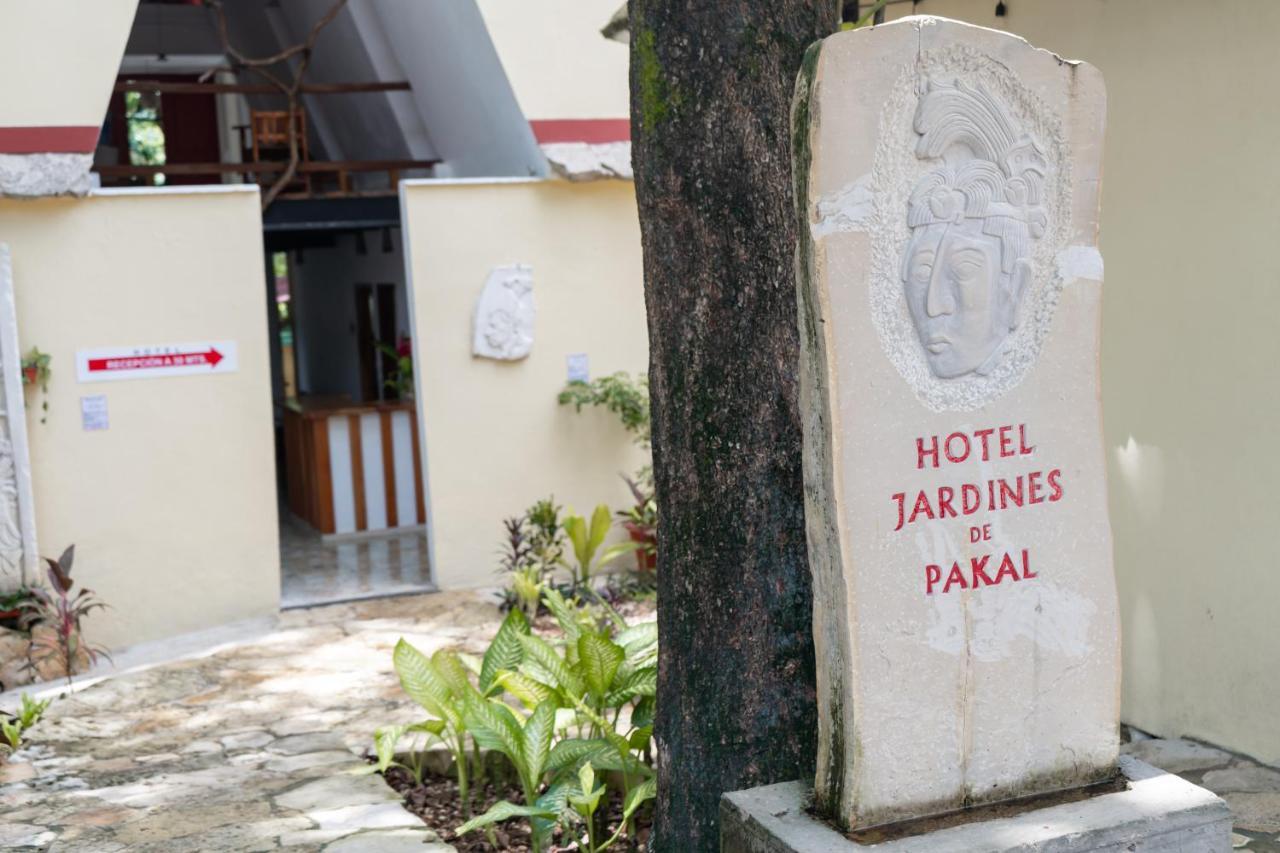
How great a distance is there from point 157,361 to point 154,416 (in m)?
0.34

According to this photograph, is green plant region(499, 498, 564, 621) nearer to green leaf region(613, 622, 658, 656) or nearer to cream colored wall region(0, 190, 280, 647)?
cream colored wall region(0, 190, 280, 647)

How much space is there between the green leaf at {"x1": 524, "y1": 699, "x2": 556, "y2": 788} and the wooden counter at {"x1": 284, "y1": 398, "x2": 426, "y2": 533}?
6583 mm

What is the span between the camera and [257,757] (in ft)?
21.0

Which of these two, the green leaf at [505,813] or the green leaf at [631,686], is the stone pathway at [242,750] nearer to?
the green leaf at [505,813]

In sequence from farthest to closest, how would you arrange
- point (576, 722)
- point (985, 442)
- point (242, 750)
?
point (242, 750) < point (576, 722) < point (985, 442)

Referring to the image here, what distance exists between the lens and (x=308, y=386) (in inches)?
738

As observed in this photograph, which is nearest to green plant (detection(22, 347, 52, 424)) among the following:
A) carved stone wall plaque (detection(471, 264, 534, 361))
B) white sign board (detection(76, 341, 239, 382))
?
white sign board (detection(76, 341, 239, 382))

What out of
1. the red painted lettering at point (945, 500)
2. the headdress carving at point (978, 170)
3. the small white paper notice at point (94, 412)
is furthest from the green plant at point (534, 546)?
the headdress carving at point (978, 170)

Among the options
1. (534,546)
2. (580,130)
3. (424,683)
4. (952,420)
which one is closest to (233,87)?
(580,130)

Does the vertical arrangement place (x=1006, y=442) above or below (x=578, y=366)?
below

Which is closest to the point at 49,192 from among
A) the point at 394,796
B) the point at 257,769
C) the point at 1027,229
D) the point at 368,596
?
the point at 368,596

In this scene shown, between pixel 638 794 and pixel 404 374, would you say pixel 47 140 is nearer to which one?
pixel 404 374

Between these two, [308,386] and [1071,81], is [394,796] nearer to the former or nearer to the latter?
[1071,81]

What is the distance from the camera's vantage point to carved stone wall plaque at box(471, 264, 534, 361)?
32.0ft
